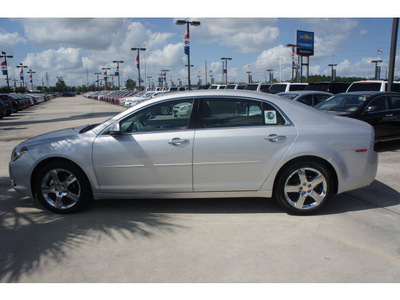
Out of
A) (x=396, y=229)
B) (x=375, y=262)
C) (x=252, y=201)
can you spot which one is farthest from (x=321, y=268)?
(x=252, y=201)

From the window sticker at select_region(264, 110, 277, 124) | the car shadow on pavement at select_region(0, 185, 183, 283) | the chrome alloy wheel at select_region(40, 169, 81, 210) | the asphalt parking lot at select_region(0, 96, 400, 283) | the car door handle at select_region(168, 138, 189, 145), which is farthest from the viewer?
the chrome alloy wheel at select_region(40, 169, 81, 210)

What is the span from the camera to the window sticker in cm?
441

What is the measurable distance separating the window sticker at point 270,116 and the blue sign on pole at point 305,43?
3986 centimetres

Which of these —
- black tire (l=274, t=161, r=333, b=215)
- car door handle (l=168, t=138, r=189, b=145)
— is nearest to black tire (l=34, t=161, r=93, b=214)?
car door handle (l=168, t=138, r=189, b=145)

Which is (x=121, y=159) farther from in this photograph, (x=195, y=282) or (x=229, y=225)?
(x=195, y=282)

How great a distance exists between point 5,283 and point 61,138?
2.10 m

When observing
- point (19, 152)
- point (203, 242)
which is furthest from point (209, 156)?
point (19, 152)

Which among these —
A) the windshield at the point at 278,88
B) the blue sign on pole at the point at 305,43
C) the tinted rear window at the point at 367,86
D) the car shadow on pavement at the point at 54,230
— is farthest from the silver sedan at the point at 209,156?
Result: the blue sign on pole at the point at 305,43

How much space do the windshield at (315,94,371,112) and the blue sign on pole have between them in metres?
34.4

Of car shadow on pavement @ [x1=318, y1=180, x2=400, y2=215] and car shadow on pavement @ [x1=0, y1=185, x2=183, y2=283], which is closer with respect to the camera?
car shadow on pavement @ [x1=0, y1=185, x2=183, y2=283]

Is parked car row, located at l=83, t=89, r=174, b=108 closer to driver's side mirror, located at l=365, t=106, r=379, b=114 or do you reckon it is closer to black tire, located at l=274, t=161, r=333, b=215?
driver's side mirror, located at l=365, t=106, r=379, b=114

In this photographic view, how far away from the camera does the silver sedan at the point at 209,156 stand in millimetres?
4281

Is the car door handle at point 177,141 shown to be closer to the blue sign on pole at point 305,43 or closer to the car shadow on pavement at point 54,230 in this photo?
the car shadow on pavement at point 54,230

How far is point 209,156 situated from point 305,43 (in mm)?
42145
